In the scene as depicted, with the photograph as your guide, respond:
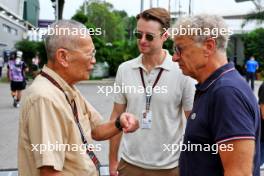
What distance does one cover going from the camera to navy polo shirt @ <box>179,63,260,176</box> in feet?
6.25

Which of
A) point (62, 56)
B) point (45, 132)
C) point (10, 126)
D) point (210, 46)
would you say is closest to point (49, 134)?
point (45, 132)

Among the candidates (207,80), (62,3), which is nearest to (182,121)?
(207,80)

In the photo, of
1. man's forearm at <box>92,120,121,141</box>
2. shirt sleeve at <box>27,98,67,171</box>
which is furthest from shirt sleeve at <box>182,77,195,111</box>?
shirt sleeve at <box>27,98,67,171</box>

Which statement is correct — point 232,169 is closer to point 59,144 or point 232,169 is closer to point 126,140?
point 59,144

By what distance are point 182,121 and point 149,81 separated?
0.37 m

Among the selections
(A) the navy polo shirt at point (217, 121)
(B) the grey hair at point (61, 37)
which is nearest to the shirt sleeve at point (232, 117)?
(A) the navy polo shirt at point (217, 121)

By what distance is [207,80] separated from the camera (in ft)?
7.01

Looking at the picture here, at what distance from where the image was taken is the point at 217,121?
6.41 ft

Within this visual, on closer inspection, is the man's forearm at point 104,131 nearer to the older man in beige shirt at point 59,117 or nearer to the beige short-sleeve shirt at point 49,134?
the older man in beige shirt at point 59,117

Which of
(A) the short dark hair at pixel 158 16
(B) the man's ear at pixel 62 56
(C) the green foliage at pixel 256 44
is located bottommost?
(B) the man's ear at pixel 62 56

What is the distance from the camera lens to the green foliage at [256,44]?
3238 cm

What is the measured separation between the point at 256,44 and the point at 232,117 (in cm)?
3233

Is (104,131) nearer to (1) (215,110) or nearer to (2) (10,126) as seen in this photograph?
(1) (215,110)

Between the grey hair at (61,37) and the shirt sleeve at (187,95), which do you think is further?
the shirt sleeve at (187,95)
